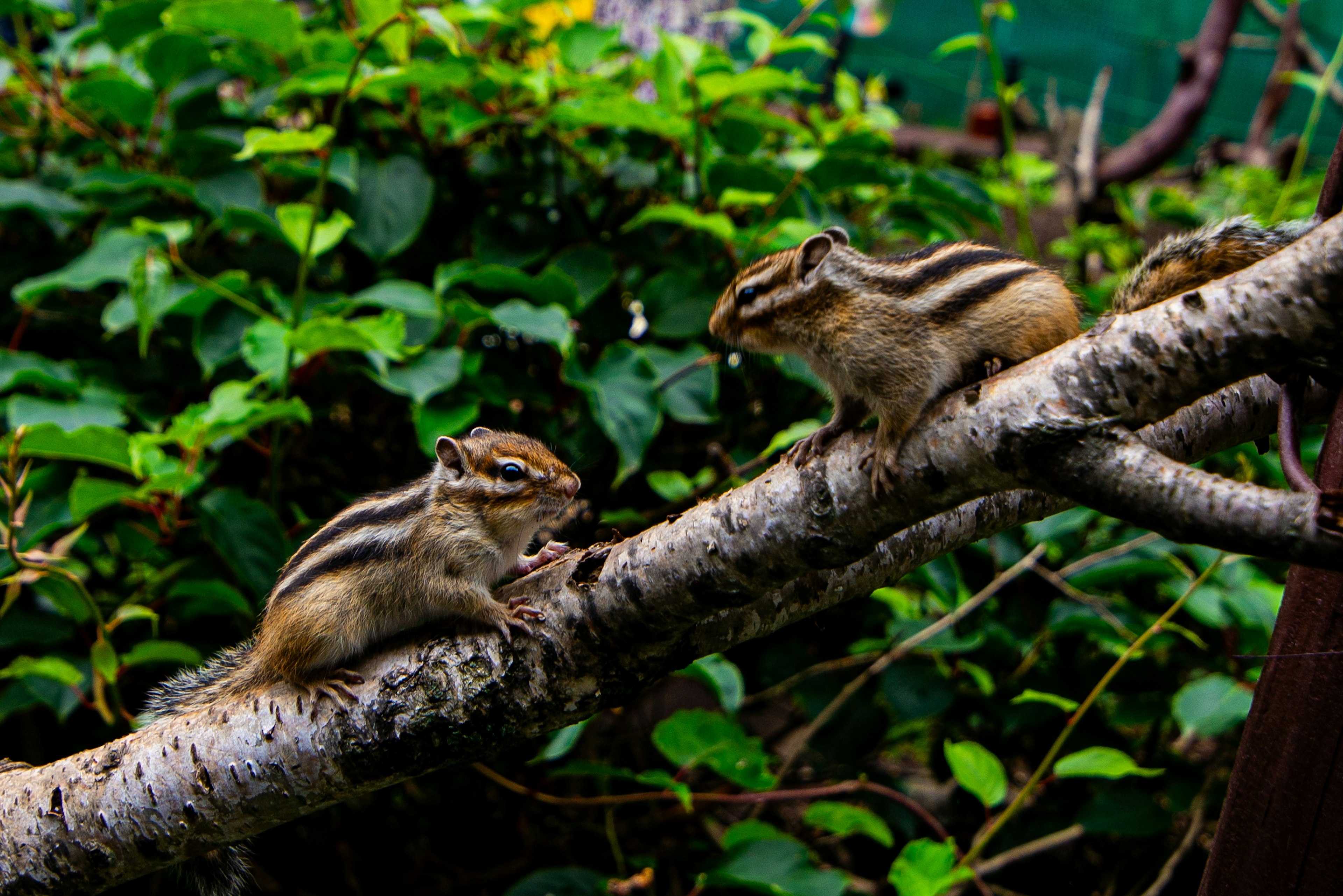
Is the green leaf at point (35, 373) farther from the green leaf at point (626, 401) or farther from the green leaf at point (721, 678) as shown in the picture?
the green leaf at point (721, 678)

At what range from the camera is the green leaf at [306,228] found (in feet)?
7.39

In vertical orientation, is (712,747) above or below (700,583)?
below

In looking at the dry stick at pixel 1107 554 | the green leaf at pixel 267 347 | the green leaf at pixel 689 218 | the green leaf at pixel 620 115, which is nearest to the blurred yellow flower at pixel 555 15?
the green leaf at pixel 620 115

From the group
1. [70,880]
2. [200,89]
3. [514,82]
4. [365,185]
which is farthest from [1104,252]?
[70,880]

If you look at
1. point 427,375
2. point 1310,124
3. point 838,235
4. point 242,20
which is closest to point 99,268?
point 242,20

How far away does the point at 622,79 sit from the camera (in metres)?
3.22

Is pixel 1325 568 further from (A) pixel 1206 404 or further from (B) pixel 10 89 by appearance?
(B) pixel 10 89

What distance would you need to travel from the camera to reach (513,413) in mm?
2676

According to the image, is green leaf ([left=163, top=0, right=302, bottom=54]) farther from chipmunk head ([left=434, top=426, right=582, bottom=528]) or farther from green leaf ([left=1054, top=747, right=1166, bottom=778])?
green leaf ([left=1054, top=747, right=1166, bottom=778])

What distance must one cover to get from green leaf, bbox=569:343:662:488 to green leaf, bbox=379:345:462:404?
0.29 metres

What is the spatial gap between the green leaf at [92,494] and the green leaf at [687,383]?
127cm

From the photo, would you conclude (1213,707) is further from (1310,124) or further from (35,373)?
(35,373)

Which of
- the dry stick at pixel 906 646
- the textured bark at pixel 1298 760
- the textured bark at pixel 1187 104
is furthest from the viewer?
the textured bark at pixel 1187 104

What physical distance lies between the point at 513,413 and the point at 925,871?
1.58 metres
